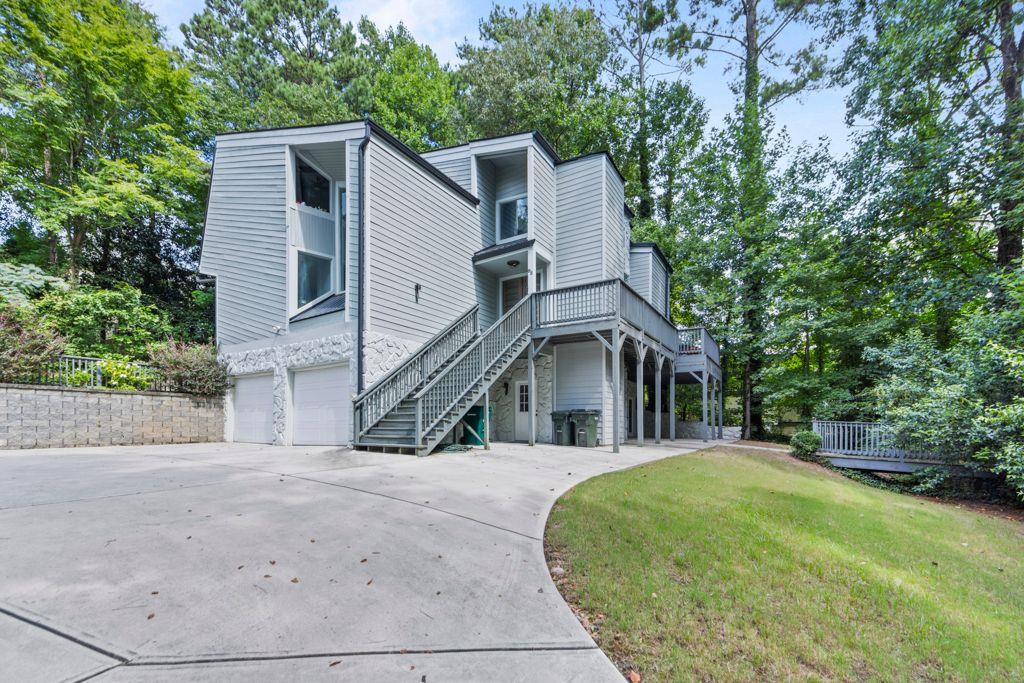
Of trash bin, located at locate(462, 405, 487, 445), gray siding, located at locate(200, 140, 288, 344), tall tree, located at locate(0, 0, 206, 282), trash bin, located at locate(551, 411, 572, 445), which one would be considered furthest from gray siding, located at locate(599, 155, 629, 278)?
tall tree, located at locate(0, 0, 206, 282)

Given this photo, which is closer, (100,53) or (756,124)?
(100,53)

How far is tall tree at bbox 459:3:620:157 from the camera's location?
800 inches

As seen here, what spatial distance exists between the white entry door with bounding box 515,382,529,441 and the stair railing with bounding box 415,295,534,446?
81.9 inches

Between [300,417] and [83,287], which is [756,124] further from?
[83,287]

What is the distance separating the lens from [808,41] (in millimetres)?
19938

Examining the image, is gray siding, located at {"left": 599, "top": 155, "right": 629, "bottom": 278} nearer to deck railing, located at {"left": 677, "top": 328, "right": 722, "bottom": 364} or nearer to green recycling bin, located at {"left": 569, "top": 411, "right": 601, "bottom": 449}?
deck railing, located at {"left": 677, "top": 328, "right": 722, "bottom": 364}

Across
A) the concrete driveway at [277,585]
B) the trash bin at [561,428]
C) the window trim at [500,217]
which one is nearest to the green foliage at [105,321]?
the window trim at [500,217]

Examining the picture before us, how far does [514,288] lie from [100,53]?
16.5 metres

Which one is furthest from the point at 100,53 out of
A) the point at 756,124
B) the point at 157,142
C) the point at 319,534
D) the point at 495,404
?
the point at 756,124

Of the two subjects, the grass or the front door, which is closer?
the grass

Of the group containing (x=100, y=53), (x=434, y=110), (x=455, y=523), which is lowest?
(x=455, y=523)

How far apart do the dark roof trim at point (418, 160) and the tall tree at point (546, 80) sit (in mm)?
10468

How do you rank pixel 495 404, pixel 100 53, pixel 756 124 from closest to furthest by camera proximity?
pixel 495 404 → pixel 100 53 → pixel 756 124

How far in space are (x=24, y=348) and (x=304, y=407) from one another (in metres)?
5.53
